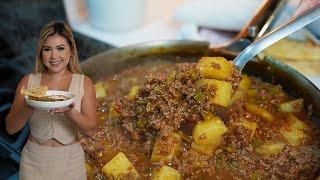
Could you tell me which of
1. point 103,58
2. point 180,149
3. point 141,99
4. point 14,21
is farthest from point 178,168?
point 14,21

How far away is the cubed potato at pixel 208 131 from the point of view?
855 mm

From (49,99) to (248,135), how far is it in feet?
1.75

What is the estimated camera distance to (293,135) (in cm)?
102

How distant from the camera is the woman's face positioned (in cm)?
62

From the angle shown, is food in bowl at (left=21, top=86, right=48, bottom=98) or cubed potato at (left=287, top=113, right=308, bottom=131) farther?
cubed potato at (left=287, top=113, right=308, bottom=131)

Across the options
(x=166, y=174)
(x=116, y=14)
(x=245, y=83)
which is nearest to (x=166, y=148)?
(x=166, y=174)

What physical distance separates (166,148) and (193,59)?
426 millimetres

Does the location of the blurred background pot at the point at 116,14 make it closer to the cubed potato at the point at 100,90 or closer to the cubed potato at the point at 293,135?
the cubed potato at the point at 100,90

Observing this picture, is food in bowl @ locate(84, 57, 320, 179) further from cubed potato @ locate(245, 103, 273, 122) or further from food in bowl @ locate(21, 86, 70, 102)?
food in bowl @ locate(21, 86, 70, 102)

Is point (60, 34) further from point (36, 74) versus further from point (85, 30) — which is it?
point (85, 30)

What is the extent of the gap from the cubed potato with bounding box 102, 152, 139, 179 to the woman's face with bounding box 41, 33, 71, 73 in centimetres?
29

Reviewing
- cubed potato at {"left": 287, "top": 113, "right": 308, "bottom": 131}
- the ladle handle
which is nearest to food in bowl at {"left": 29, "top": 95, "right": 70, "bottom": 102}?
the ladle handle

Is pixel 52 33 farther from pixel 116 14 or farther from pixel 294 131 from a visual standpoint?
pixel 116 14

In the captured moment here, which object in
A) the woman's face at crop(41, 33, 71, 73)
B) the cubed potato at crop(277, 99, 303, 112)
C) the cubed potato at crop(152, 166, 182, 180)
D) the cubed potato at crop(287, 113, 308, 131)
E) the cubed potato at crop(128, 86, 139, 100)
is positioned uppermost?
the woman's face at crop(41, 33, 71, 73)
